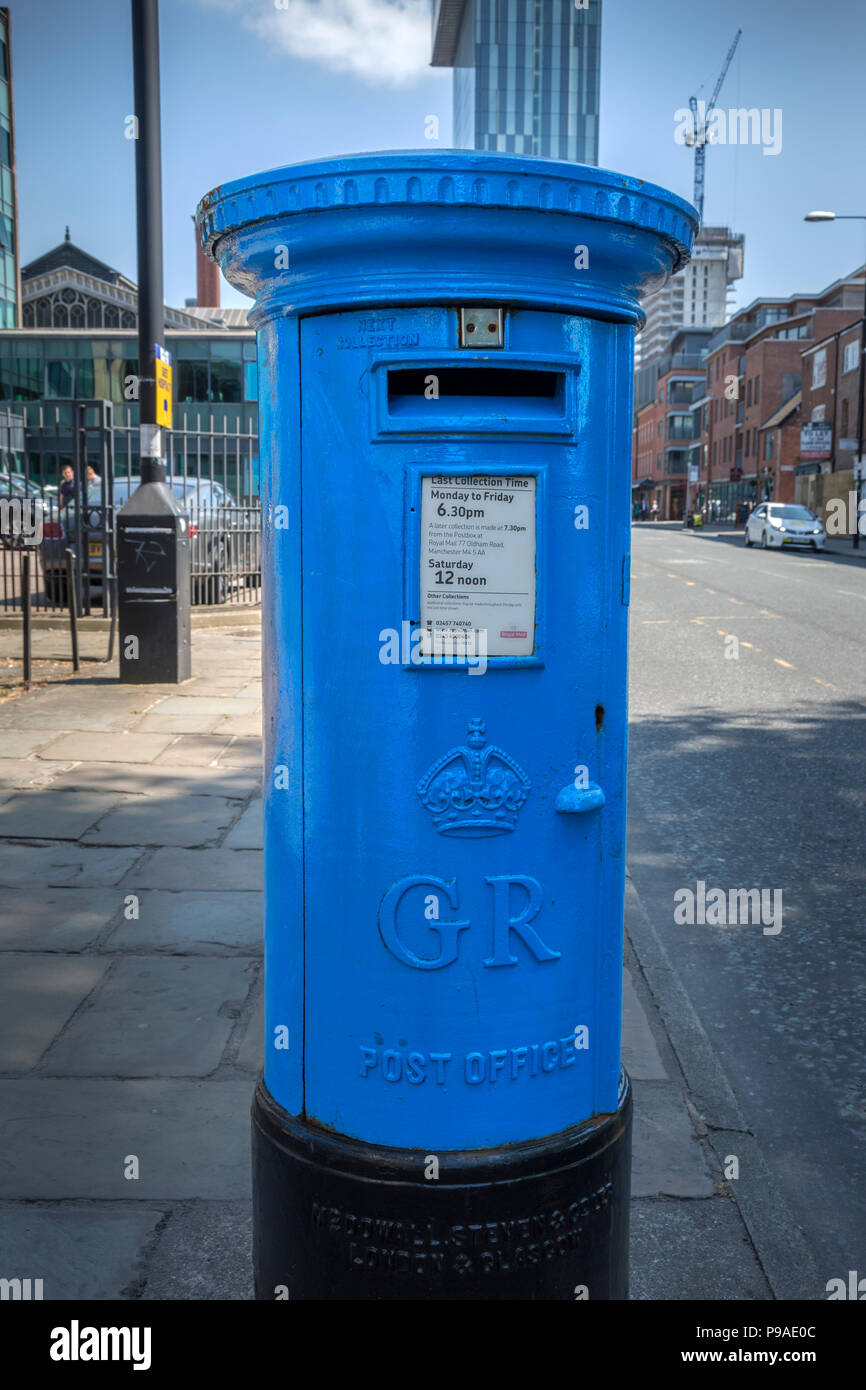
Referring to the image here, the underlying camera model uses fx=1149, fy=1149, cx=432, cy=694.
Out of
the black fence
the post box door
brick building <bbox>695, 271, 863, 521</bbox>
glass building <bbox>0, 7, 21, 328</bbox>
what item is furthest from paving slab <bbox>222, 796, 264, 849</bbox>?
glass building <bbox>0, 7, 21, 328</bbox>

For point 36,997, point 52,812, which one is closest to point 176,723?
point 52,812

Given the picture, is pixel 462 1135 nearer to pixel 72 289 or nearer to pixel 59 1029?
pixel 59 1029

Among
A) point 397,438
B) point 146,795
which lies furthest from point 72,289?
point 397,438

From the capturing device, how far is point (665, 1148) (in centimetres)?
282

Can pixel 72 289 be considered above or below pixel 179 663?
above

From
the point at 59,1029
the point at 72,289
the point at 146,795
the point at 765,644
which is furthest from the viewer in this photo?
the point at 72,289

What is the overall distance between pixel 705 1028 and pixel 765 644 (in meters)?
9.15

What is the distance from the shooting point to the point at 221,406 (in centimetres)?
4178

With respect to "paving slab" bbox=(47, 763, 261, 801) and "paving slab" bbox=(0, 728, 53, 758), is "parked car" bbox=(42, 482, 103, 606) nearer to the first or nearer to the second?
"paving slab" bbox=(0, 728, 53, 758)

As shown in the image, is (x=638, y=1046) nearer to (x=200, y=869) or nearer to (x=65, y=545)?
(x=200, y=869)

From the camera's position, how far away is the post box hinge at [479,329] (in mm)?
1686

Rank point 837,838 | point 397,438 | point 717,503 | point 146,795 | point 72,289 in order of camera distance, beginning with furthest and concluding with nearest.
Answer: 1. point 717,503
2. point 72,289
3. point 146,795
4. point 837,838
5. point 397,438

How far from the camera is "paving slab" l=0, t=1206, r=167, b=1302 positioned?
228cm

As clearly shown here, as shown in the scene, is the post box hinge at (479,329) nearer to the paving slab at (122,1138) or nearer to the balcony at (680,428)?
the paving slab at (122,1138)
